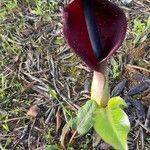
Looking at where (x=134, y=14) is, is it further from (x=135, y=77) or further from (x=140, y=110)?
(x=140, y=110)

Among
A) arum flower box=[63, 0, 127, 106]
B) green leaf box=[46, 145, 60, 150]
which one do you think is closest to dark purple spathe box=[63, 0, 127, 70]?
arum flower box=[63, 0, 127, 106]

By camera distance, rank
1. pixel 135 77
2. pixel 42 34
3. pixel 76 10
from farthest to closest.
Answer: pixel 42 34 → pixel 135 77 → pixel 76 10

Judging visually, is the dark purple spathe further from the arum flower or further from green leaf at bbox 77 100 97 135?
green leaf at bbox 77 100 97 135

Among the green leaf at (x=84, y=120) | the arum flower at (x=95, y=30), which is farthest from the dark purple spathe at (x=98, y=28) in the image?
the green leaf at (x=84, y=120)

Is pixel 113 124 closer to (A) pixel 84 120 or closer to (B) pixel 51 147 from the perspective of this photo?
(A) pixel 84 120

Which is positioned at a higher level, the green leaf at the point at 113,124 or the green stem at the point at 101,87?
the green stem at the point at 101,87

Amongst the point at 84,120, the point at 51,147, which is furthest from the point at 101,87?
the point at 51,147

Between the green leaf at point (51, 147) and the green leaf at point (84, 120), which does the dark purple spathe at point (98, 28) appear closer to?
the green leaf at point (84, 120)

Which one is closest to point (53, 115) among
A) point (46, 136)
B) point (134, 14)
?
point (46, 136)
